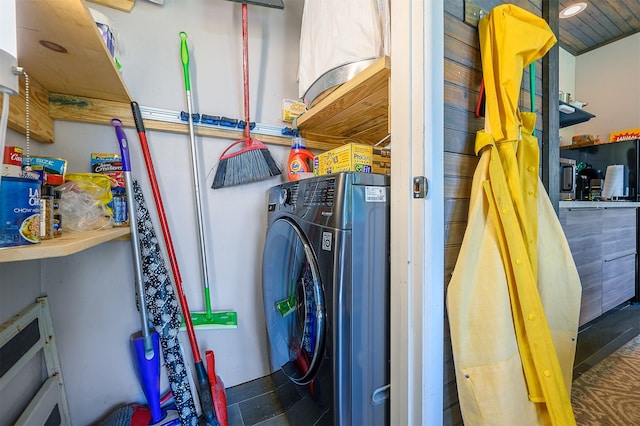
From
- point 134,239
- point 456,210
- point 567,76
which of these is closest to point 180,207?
point 134,239

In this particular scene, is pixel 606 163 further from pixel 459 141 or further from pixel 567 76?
pixel 459 141

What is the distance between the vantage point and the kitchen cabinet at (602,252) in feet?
5.10

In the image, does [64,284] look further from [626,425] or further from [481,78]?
[626,425]

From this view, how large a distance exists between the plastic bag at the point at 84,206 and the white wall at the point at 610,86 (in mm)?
4302

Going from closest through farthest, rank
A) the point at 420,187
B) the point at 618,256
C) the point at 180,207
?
the point at 420,187, the point at 180,207, the point at 618,256

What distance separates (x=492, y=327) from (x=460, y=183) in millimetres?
399

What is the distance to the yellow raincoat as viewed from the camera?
658 millimetres

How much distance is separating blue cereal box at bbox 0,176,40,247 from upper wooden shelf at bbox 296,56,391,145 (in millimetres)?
894

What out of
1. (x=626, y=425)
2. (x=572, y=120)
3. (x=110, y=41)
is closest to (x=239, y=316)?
(x=110, y=41)

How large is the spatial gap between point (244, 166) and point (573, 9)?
3.15 m

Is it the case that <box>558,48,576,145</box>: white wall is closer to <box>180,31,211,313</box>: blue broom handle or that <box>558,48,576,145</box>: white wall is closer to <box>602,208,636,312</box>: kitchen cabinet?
<box>602,208,636,312</box>: kitchen cabinet

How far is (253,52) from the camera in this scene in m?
1.37

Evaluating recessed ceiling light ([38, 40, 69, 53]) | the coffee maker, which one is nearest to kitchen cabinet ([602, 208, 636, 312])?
the coffee maker

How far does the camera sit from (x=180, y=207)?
1.23 m
